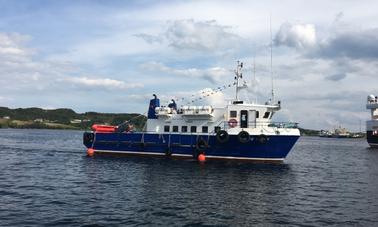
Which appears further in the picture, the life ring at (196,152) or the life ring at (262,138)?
the life ring at (196,152)

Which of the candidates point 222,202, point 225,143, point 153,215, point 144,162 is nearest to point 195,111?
point 225,143

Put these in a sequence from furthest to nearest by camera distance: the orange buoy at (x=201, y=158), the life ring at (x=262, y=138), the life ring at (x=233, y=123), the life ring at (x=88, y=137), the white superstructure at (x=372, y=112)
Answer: the white superstructure at (x=372, y=112) < the life ring at (x=88, y=137) < the orange buoy at (x=201, y=158) < the life ring at (x=233, y=123) < the life ring at (x=262, y=138)

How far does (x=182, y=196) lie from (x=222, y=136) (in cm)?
1657

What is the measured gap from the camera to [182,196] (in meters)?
23.9

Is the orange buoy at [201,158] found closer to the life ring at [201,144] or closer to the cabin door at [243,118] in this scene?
the life ring at [201,144]

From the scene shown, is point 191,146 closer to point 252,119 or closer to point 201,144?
point 201,144

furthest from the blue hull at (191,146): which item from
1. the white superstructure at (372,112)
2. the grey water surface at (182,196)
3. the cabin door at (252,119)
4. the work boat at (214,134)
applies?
the white superstructure at (372,112)

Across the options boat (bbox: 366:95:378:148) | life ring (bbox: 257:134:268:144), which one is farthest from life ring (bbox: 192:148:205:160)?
boat (bbox: 366:95:378:148)

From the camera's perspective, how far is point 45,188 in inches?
1019

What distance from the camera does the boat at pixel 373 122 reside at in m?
93.5

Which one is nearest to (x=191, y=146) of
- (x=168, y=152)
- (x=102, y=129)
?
(x=168, y=152)

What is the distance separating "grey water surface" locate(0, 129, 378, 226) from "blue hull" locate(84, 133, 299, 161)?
6.19 feet

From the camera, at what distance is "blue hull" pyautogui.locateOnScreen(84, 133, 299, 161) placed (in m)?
39.8

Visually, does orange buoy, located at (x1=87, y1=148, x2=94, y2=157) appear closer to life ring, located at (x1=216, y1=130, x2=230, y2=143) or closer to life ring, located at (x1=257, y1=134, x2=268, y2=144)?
life ring, located at (x1=216, y1=130, x2=230, y2=143)
